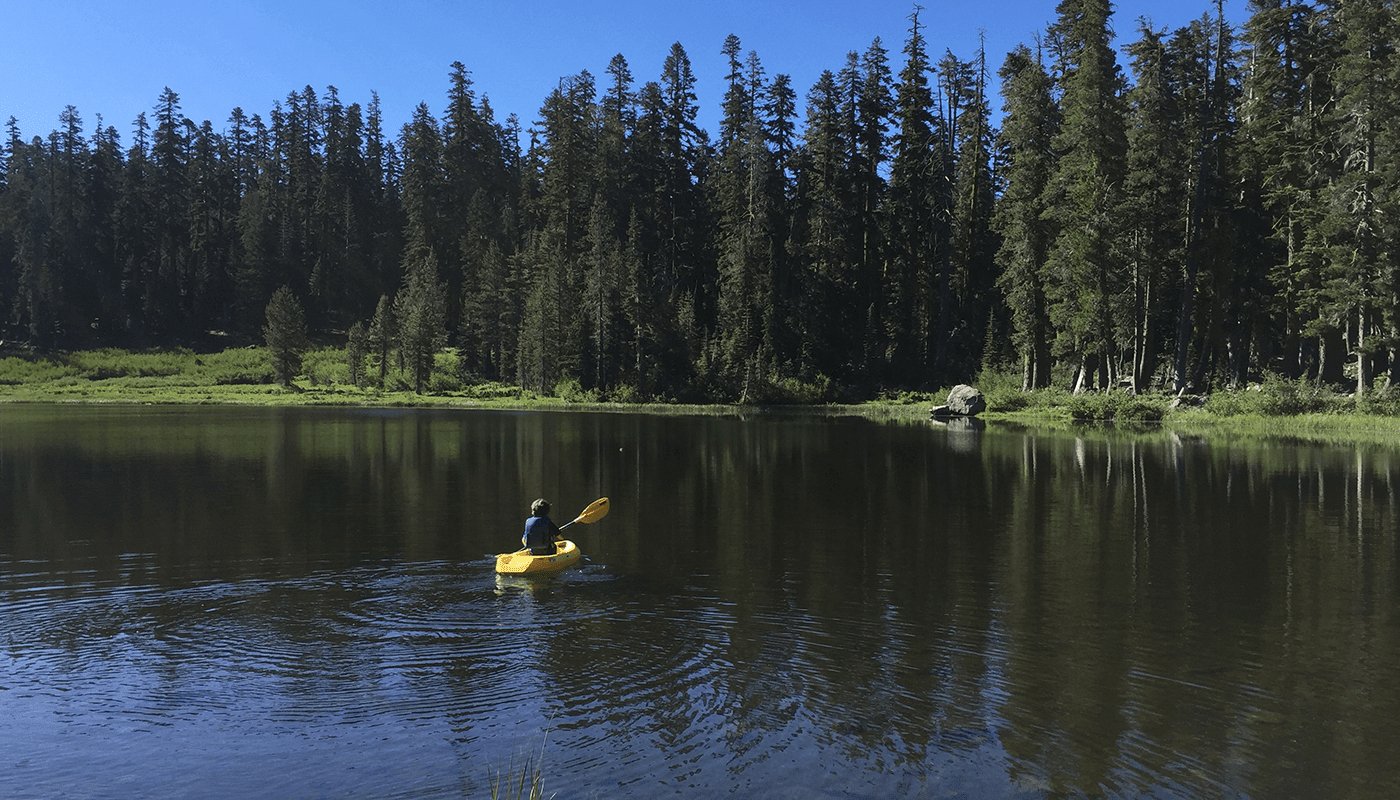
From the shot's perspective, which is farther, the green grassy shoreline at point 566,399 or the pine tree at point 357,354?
the pine tree at point 357,354

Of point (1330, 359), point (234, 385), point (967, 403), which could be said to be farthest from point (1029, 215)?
point (234, 385)

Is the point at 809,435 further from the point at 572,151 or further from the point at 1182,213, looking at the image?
the point at 572,151

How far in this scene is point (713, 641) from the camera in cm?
1314

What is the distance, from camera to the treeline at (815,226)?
5594 cm

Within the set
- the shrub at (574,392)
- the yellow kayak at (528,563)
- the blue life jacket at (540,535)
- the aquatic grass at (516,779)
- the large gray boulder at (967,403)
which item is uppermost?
the shrub at (574,392)

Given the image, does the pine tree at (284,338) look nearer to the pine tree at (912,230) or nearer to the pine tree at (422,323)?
the pine tree at (422,323)

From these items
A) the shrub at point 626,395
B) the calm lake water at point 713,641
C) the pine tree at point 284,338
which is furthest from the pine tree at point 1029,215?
the pine tree at point 284,338

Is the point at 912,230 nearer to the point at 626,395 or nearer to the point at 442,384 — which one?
the point at 626,395

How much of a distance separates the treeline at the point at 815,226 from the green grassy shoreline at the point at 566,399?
3.29m

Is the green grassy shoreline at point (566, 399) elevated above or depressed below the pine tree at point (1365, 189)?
below

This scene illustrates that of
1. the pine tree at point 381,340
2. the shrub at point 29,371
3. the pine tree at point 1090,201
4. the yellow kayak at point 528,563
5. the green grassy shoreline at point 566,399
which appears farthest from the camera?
the shrub at point 29,371

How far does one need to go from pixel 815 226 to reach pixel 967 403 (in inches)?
1021

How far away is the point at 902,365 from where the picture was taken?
81.6m

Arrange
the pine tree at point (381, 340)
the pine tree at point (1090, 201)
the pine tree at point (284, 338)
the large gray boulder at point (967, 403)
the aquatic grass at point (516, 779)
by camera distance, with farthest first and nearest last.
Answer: the pine tree at point (381, 340), the pine tree at point (284, 338), the large gray boulder at point (967, 403), the pine tree at point (1090, 201), the aquatic grass at point (516, 779)
